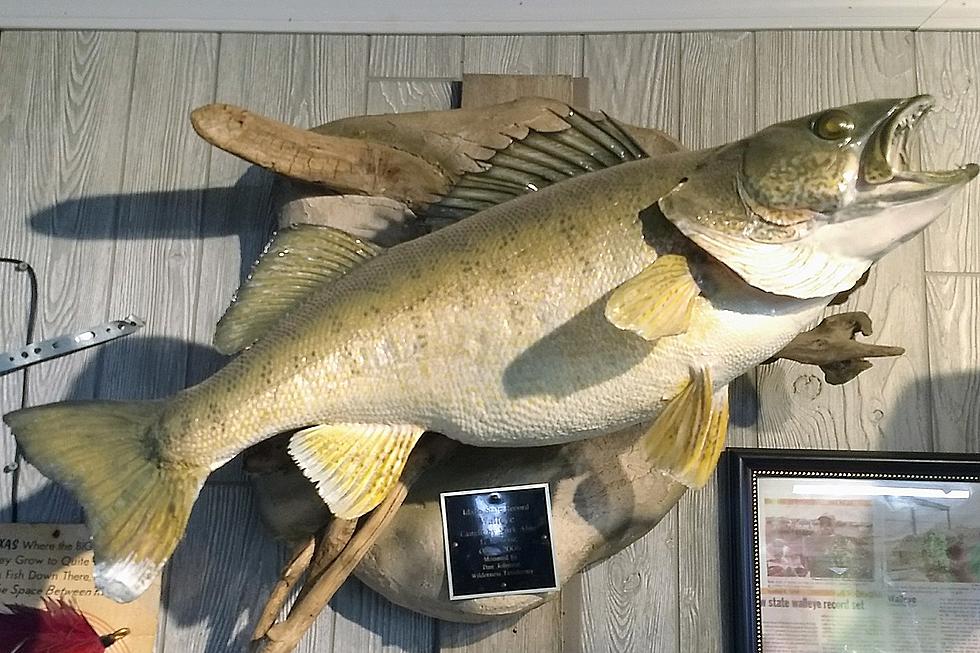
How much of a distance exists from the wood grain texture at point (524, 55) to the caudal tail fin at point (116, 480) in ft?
2.74

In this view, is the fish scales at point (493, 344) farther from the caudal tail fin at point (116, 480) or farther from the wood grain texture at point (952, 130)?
the wood grain texture at point (952, 130)

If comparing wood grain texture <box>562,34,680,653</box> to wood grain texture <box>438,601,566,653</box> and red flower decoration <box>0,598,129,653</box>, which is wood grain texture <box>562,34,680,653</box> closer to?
wood grain texture <box>438,601,566,653</box>

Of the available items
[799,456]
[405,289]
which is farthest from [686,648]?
[405,289]

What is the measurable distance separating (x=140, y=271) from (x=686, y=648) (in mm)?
1089

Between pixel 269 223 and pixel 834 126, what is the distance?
2.93 ft

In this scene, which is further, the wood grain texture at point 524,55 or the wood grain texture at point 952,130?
the wood grain texture at point 524,55

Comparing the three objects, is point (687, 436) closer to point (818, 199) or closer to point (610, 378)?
point (610, 378)

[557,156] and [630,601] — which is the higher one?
[557,156]

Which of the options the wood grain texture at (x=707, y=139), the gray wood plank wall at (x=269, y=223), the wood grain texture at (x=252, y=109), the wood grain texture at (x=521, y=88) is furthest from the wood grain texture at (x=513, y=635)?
the wood grain texture at (x=521, y=88)

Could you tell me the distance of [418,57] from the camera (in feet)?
4.38

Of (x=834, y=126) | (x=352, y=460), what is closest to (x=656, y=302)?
(x=834, y=126)

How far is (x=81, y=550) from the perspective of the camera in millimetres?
1150

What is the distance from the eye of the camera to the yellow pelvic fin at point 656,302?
76 centimetres

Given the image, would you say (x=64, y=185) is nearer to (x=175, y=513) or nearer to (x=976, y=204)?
(x=175, y=513)
